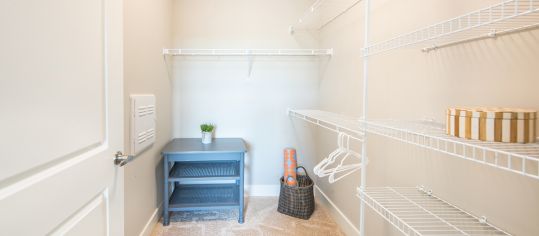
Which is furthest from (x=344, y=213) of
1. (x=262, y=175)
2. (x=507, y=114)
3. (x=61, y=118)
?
(x=61, y=118)

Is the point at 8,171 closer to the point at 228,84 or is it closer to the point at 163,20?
the point at 163,20

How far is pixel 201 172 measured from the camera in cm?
246

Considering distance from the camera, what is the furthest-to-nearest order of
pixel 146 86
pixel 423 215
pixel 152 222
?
pixel 152 222 < pixel 146 86 < pixel 423 215

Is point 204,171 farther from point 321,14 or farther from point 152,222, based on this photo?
point 321,14

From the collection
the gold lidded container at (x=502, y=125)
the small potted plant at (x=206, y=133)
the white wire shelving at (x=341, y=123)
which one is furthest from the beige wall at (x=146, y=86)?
the gold lidded container at (x=502, y=125)

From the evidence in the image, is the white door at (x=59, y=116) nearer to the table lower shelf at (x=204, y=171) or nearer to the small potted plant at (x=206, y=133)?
the table lower shelf at (x=204, y=171)

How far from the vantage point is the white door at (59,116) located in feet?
2.06

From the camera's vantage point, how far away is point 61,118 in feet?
2.63

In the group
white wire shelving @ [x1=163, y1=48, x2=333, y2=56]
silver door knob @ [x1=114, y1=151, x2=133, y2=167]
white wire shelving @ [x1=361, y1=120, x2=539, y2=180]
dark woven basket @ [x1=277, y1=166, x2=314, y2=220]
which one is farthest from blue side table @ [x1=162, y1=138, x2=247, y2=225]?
white wire shelving @ [x1=361, y1=120, x2=539, y2=180]

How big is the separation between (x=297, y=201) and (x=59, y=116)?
1.98 m

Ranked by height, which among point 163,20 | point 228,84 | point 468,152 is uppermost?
point 163,20

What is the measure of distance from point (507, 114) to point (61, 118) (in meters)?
1.20

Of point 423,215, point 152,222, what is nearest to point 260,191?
point 152,222

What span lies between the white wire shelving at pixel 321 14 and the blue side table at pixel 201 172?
135 centimetres
